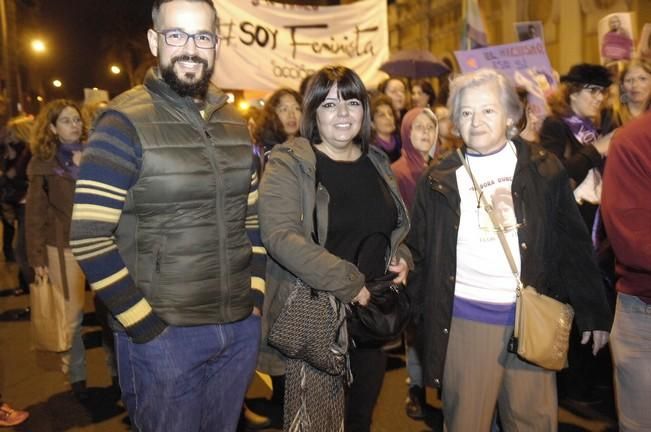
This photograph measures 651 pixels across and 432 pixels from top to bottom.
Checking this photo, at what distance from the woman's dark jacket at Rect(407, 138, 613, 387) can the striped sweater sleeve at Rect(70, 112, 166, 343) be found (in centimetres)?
138

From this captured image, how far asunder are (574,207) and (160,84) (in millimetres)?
1952

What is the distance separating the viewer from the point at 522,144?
295 cm

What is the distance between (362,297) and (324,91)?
1039 mm

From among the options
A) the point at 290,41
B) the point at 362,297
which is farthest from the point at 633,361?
the point at 290,41

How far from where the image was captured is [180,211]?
2.30 m

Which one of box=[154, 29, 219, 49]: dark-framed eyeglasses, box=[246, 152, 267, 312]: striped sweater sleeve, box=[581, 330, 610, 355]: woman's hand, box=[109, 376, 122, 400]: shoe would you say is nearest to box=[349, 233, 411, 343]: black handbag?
box=[246, 152, 267, 312]: striped sweater sleeve

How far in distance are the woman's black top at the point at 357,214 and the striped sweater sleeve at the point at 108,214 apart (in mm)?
1029

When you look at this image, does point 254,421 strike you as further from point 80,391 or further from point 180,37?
point 180,37

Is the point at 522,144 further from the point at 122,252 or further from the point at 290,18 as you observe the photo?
the point at 290,18

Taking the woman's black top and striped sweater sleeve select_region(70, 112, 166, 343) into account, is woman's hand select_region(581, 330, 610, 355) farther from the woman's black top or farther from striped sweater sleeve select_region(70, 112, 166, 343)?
striped sweater sleeve select_region(70, 112, 166, 343)

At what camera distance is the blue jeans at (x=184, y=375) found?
231 cm

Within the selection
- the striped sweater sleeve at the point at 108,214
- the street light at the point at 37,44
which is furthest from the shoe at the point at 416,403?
the street light at the point at 37,44

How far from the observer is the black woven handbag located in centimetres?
280

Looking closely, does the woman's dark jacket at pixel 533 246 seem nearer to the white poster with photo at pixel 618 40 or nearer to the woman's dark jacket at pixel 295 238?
the woman's dark jacket at pixel 295 238
